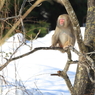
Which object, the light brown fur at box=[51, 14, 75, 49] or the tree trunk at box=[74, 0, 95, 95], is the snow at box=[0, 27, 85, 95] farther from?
the tree trunk at box=[74, 0, 95, 95]

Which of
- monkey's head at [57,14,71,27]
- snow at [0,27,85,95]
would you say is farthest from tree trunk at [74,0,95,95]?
snow at [0,27,85,95]

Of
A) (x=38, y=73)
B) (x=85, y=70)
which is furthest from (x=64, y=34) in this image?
(x=38, y=73)

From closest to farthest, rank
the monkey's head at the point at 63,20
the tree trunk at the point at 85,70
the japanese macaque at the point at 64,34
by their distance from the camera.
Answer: the tree trunk at the point at 85,70 < the monkey's head at the point at 63,20 < the japanese macaque at the point at 64,34

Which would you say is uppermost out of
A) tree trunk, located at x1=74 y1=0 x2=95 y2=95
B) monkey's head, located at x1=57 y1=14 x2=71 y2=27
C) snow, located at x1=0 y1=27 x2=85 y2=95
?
monkey's head, located at x1=57 y1=14 x2=71 y2=27

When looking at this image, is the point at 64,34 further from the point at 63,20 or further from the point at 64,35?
the point at 63,20

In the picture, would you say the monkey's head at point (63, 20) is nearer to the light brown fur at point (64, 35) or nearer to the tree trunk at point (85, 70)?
the light brown fur at point (64, 35)

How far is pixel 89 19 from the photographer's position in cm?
320

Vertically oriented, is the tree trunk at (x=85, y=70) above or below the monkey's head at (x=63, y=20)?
below

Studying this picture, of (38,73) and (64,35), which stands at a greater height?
(64,35)

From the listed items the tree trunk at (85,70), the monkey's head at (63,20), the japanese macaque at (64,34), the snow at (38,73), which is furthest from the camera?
the snow at (38,73)

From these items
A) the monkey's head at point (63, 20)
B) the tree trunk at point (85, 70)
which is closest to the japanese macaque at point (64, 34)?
the monkey's head at point (63, 20)

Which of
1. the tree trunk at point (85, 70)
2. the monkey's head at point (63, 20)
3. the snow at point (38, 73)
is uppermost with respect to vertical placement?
the monkey's head at point (63, 20)

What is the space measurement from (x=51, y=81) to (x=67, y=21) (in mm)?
1669

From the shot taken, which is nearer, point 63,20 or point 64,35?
point 63,20
